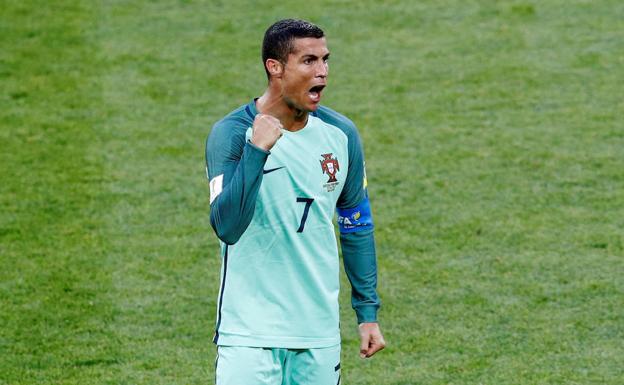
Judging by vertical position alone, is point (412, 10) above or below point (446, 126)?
above

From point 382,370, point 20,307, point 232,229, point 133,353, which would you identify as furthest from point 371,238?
point 20,307

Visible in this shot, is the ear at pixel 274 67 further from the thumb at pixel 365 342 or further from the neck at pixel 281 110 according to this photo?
the thumb at pixel 365 342

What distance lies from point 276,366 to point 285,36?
1.31 meters

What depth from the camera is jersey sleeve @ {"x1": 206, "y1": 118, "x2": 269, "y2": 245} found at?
15.1 ft

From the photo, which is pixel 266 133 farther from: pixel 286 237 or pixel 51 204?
pixel 51 204

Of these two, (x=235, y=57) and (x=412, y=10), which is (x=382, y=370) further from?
(x=412, y=10)

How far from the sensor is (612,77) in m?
12.4

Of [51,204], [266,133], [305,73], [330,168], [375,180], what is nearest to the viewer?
[266,133]

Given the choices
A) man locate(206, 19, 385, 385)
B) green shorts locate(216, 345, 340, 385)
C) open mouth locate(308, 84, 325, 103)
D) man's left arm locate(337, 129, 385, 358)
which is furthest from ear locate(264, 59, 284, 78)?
green shorts locate(216, 345, 340, 385)

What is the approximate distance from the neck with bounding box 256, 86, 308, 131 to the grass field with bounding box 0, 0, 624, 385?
9.52ft

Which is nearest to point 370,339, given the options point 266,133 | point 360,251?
point 360,251

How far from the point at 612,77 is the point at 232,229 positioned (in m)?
8.55

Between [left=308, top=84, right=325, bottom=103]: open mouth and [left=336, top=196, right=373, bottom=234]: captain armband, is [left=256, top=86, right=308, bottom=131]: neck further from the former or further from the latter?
[left=336, top=196, right=373, bottom=234]: captain armband

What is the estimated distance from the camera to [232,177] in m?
4.72
